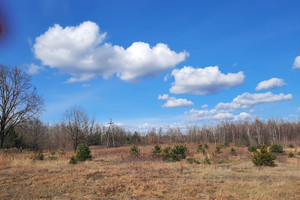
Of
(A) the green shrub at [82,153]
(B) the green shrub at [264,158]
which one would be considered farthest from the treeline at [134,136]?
(B) the green shrub at [264,158]

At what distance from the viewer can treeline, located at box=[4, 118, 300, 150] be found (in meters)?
29.5

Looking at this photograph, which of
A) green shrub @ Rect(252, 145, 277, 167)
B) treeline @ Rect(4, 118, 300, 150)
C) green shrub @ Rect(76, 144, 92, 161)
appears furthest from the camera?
treeline @ Rect(4, 118, 300, 150)

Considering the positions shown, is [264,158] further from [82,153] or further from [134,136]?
[134,136]

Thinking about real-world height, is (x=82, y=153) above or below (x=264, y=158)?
above

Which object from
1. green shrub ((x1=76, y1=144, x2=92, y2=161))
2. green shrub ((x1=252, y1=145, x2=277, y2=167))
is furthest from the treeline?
green shrub ((x1=252, y1=145, x2=277, y2=167))

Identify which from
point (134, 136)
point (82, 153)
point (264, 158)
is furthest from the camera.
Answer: point (134, 136)

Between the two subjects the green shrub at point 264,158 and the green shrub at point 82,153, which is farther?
the green shrub at point 82,153

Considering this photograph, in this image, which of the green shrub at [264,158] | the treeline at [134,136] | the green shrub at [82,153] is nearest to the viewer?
the green shrub at [264,158]

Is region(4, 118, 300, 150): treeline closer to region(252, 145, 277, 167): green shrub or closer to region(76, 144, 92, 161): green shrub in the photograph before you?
region(76, 144, 92, 161): green shrub

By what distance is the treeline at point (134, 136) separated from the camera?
29547 millimetres

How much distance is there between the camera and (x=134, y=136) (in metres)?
57.3

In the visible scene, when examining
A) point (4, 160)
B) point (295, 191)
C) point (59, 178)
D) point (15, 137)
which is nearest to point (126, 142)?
point (15, 137)

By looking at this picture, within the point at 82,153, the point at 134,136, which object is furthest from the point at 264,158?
the point at 134,136

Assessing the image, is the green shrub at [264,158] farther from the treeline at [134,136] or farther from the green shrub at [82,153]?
the treeline at [134,136]
